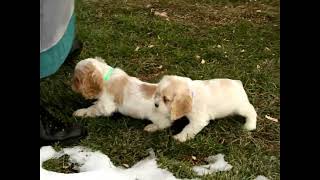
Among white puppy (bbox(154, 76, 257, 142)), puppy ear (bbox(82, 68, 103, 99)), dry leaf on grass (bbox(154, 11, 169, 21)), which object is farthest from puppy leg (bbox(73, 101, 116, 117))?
dry leaf on grass (bbox(154, 11, 169, 21))

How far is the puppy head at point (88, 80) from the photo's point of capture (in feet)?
15.5

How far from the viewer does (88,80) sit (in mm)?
4719

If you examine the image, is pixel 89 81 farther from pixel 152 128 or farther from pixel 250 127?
pixel 250 127

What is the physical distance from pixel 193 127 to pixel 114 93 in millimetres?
708

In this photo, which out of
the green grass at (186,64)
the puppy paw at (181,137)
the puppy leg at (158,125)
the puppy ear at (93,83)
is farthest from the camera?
the puppy ear at (93,83)

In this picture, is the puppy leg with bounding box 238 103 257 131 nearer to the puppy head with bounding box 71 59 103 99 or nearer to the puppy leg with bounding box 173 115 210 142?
the puppy leg with bounding box 173 115 210 142

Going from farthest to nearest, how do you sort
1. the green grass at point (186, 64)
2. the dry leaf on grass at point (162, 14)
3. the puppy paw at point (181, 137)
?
1. the dry leaf on grass at point (162, 14)
2. the puppy paw at point (181, 137)
3. the green grass at point (186, 64)

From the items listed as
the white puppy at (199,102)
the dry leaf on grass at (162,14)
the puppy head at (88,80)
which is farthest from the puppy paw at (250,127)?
the dry leaf on grass at (162,14)

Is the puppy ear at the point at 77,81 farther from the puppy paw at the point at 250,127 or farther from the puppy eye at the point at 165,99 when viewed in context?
the puppy paw at the point at 250,127

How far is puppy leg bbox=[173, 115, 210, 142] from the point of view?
14.7 ft

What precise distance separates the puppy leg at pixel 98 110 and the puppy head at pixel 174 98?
48cm

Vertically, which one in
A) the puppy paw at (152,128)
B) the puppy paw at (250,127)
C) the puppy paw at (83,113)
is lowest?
the puppy paw at (83,113)

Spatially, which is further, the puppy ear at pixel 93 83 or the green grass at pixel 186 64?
the puppy ear at pixel 93 83
